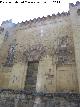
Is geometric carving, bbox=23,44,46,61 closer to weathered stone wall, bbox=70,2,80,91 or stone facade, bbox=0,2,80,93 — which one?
stone facade, bbox=0,2,80,93

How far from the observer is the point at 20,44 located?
1448cm

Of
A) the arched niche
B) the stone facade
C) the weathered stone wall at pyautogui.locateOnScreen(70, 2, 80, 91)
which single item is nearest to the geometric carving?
the stone facade

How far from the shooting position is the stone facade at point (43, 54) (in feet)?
37.2

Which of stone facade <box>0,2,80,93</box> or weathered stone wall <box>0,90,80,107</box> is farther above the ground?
stone facade <box>0,2,80,93</box>

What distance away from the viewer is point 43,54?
12.9m

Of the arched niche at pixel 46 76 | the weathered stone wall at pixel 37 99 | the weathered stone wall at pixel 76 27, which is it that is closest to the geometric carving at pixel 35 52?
the arched niche at pixel 46 76

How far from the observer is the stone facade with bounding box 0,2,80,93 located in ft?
37.2

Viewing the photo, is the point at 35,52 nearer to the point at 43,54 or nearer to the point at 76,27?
the point at 43,54

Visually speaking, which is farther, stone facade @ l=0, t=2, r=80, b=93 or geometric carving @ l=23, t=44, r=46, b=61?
geometric carving @ l=23, t=44, r=46, b=61

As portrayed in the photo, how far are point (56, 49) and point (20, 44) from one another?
329 centimetres

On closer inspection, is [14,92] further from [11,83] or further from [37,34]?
[37,34]

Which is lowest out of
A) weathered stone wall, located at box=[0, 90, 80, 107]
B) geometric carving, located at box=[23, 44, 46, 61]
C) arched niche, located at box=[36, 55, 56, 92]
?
weathered stone wall, located at box=[0, 90, 80, 107]

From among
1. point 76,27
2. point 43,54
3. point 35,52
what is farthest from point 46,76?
point 76,27

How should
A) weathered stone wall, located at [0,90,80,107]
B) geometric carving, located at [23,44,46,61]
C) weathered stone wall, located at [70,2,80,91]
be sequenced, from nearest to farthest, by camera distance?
weathered stone wall, located at [0,90,80,107] < weathered stone wall, located at [70,2,80,91] < geometric carving, located at [23,44,46,61]
